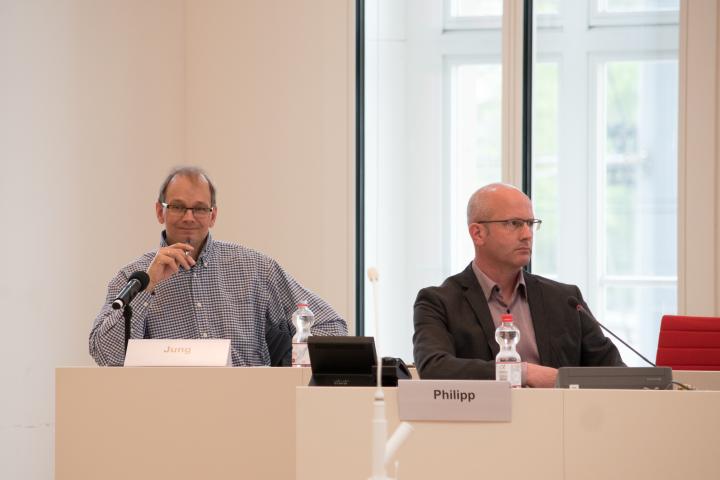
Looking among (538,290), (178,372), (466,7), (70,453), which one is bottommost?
(70,453)

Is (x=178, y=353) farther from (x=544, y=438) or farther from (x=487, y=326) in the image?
(x=544, y=438)

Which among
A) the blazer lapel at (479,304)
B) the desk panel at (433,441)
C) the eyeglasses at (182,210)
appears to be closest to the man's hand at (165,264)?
the eyeglasses at (182,210)

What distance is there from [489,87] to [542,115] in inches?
13.2

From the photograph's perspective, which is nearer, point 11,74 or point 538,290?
point 538,290

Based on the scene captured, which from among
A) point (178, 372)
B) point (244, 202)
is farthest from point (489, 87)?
point (178, 372)

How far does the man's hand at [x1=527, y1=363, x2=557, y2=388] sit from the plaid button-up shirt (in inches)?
40.0

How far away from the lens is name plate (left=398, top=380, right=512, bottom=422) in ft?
7.72

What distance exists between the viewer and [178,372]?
2.90 metres

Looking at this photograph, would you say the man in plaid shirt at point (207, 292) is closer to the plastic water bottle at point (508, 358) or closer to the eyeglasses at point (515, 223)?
the eyeglasses at point (515, 223)

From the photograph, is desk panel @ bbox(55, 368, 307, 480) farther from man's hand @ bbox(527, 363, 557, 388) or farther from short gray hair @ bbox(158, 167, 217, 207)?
short gray hair @ bbox(158, 167, 217, 207)

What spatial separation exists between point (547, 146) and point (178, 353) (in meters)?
3.03

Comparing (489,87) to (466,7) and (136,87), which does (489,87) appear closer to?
(466,7)

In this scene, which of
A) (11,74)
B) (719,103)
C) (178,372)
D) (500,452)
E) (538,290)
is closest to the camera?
(500,452)

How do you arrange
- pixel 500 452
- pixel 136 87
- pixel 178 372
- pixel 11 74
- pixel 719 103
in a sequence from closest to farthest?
1. pixel 500 452
2. pixel 178 372
3. pixel 11 74
4. pixel 719 103
5. pixel 136 87
